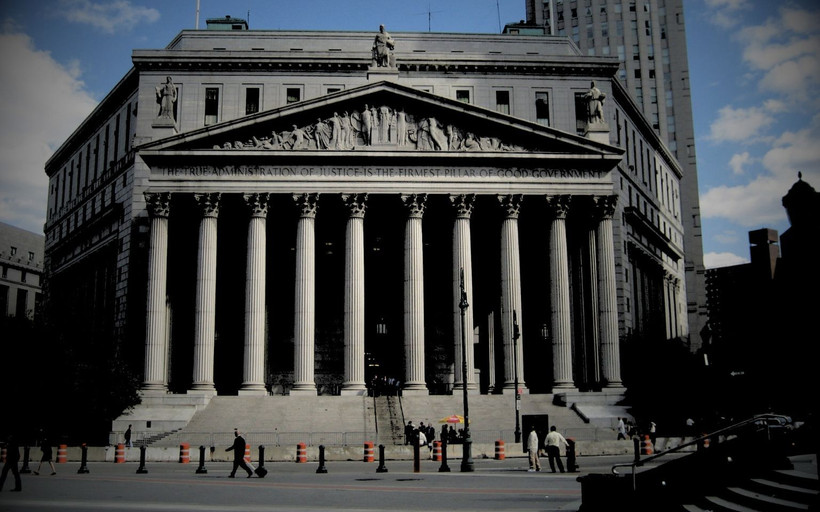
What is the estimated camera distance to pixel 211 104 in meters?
71.1

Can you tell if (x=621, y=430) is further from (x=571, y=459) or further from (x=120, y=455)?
(x=120, y=455)

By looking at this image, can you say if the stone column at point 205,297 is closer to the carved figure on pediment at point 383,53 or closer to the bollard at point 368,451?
the carved figure on pediment at point 383,53

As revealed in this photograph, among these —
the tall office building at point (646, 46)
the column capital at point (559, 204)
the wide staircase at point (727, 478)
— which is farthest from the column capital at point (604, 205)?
the tall office building at point (646, 46)

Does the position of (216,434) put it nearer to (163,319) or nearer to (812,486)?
(163,319)

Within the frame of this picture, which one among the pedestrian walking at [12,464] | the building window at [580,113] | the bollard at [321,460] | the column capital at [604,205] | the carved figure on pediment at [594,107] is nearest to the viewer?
the pedestrian walking at [12,464]

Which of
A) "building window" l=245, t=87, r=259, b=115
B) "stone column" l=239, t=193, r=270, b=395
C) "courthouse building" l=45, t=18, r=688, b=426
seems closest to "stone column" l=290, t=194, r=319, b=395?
"courthouse building" l=45, t=18, r=688, b=426

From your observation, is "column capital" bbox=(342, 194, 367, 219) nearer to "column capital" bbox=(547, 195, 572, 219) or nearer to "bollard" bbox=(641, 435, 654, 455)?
"column capital" bbox=(547, 195, 572, 219)

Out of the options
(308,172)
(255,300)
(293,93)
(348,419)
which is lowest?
(348,419)

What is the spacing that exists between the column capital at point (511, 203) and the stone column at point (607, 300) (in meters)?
5.25

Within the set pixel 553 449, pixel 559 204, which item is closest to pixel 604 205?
pixel 559 204

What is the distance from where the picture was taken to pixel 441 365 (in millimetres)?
68250

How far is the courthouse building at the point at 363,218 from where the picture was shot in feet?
189

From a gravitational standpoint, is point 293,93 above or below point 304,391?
above

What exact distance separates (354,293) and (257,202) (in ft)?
29.0
